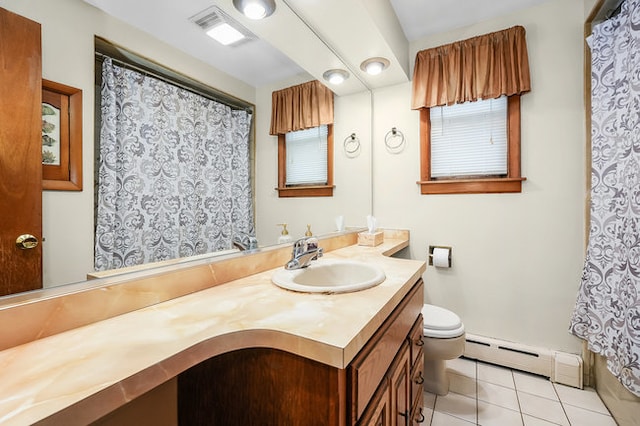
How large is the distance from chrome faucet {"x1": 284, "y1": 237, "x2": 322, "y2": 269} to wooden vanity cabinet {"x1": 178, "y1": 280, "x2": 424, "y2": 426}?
1.59 ft

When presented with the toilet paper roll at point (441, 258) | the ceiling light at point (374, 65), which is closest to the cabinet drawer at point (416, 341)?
the toilet paper roll at point (441, 258)

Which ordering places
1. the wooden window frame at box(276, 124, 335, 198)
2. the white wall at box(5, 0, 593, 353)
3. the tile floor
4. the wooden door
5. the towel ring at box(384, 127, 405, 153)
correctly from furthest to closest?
the towel ring at box(384, 127, 405, 153)
the white wall at box(5, 0, 593, 353)
the tile floor
the wooden window frame at box(276, 124, 335, 198)
the wooden door

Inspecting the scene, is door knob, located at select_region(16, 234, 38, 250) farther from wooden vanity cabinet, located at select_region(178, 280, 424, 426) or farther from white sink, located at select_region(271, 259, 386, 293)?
white sink, located at select_region(271, 259, 386, 293)

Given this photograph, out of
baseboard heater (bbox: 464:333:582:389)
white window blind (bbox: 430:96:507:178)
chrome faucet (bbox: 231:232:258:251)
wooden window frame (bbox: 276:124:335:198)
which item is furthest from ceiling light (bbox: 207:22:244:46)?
baseboard heater (bbox: 464:333:582:389)

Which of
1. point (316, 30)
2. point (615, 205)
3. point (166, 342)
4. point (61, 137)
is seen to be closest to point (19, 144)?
point (61, 137)

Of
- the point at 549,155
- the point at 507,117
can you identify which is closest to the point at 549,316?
the point at 549,155

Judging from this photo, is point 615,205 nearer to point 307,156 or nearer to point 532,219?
point 532,219

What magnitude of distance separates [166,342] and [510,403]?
194 centimetres

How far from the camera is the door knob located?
0.58 m

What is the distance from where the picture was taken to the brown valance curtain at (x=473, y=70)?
1839 millimetres

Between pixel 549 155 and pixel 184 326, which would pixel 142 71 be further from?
pixel 549 155

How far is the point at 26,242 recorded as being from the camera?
586 millimetres

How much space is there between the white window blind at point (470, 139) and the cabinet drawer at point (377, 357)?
127 cm

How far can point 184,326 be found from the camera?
71 cm
